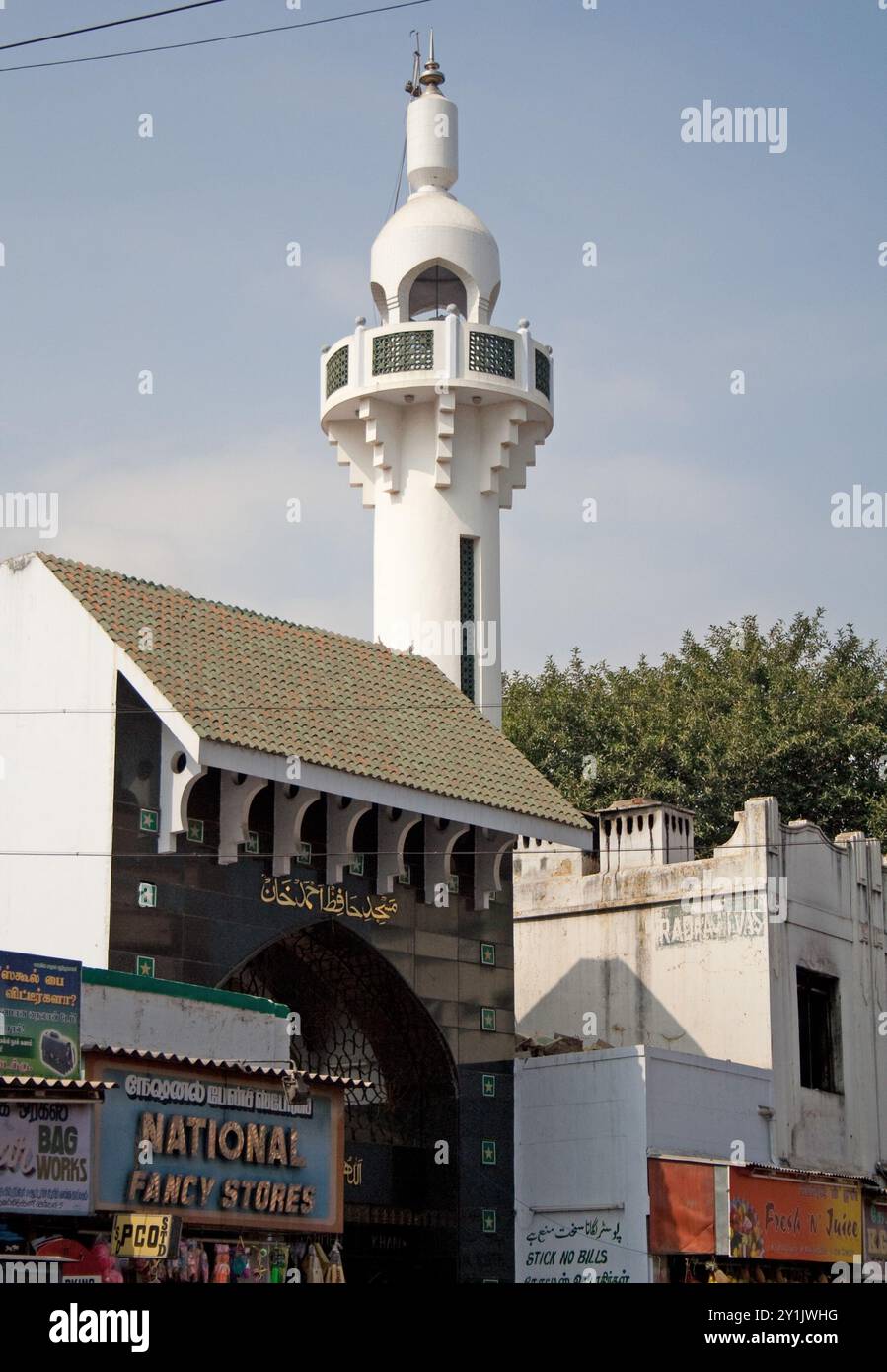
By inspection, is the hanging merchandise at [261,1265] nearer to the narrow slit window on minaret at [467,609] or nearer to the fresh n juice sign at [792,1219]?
the fresh n juice sign at [792,1219]

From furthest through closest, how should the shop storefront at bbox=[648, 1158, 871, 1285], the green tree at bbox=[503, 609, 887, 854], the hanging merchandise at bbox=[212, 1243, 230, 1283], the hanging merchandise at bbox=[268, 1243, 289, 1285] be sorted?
the green tree at bbox=[503, 609, 887, 854], the shop storefront at bbox=[648, 1158, 871, 1285], the hanging merchandise at bbox=[268, 1243, 289, 1285], the hanging merchandise at bbox=[212, 1243, 230, 1283]

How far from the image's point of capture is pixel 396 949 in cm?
2389

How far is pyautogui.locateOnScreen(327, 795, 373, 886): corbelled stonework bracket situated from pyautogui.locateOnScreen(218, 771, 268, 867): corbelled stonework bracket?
1335mm

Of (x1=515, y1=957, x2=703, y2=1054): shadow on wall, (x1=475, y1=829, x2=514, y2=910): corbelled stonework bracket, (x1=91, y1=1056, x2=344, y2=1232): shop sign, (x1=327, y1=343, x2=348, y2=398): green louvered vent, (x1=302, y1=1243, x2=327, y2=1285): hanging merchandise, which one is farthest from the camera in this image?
(x1=327, y1=343, x2=348, y2=398): green louvered vent

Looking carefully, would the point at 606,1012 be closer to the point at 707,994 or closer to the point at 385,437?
the point at 707,994

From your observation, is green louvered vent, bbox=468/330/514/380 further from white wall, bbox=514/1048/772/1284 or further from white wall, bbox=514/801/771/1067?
white wall, bbox=514/1048/772/1284

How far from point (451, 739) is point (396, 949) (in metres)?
2.98

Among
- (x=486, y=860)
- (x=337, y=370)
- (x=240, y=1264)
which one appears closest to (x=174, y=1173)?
(x=240, y=1264)

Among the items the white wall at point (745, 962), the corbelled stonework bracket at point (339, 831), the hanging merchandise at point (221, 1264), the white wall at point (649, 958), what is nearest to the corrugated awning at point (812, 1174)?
the white wall at point (745, 962)

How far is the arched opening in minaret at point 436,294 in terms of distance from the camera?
34375 mm

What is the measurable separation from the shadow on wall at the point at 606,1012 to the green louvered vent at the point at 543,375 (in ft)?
30.9

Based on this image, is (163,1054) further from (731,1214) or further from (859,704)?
(859,704)

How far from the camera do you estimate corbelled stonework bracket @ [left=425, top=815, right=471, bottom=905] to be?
24.3 meters

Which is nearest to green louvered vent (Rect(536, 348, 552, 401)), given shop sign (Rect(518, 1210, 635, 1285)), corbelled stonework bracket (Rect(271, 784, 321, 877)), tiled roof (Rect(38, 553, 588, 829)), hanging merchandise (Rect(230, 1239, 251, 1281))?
tiled roof (Rect(38, 553, 588, 829))
